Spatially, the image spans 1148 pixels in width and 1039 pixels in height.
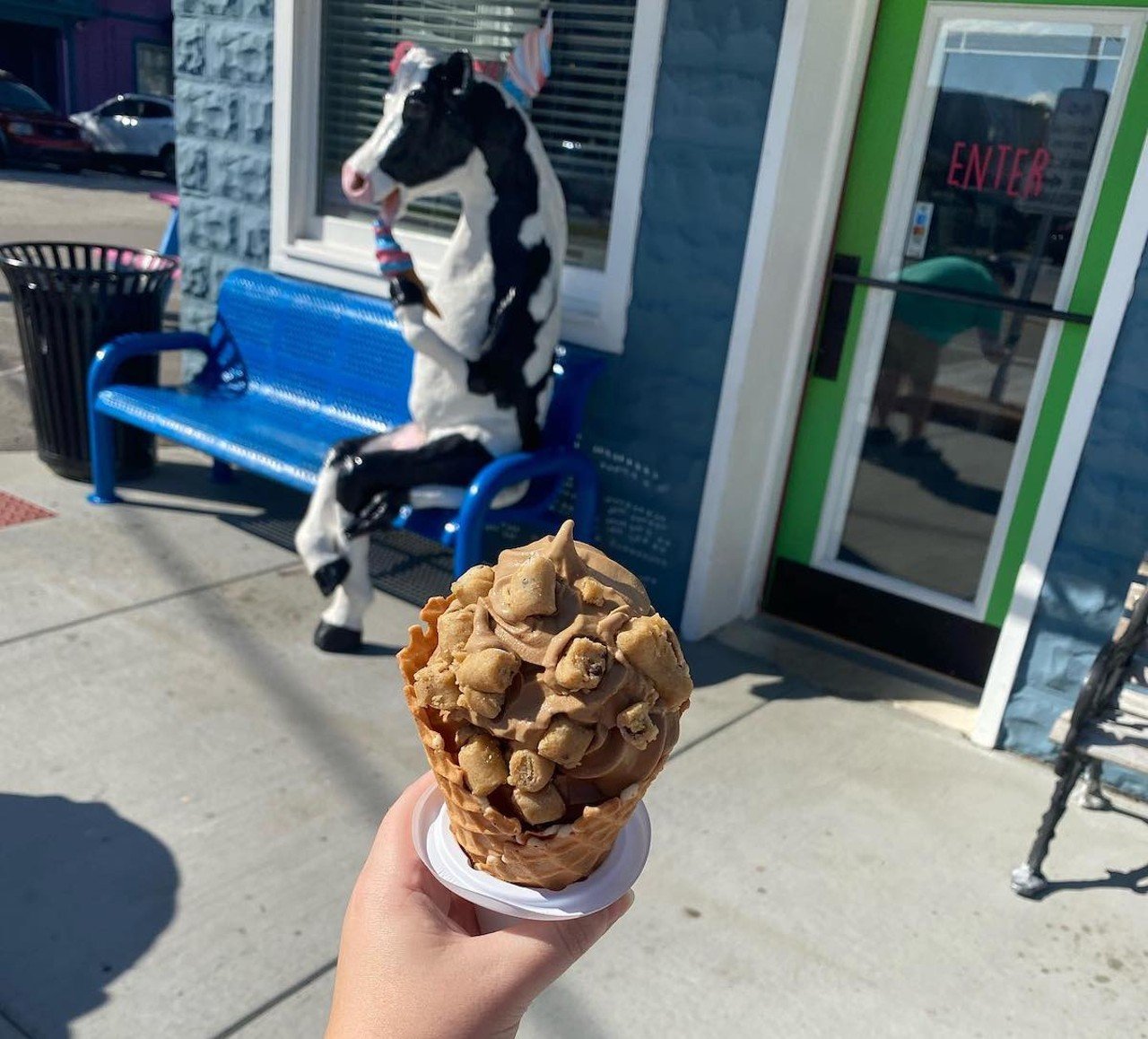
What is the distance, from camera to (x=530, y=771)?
134 centimetres

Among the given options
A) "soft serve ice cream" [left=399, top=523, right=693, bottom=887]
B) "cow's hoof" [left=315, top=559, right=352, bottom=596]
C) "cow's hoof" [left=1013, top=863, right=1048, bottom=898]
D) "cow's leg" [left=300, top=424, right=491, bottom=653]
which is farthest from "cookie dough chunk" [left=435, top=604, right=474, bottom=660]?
"cow's hoof" [left=315, top=559, right=352, bottom=596]

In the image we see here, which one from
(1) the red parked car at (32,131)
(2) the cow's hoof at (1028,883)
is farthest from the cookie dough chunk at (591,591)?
(1) the red parked car at (32,131)

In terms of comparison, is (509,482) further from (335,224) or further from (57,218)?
(57,218)

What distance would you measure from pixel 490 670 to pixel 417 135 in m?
3.01

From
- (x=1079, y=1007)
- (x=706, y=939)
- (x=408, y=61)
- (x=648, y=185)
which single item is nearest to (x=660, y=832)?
Result: (x=706, y=939)

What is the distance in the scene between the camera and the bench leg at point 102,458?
17.1 ft

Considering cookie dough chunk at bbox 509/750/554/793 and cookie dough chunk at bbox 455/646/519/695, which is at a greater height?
cookie dough chunk at bbox 455/646/519/695

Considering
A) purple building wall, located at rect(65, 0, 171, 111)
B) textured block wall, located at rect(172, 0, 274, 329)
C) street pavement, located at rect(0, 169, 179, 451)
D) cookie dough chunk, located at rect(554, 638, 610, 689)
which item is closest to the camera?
cookie dough chunk, located at rect(554, 638, 610, 689)

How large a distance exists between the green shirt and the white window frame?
1.10 meters

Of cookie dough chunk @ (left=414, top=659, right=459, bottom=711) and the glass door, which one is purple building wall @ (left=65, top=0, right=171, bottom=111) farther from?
cookie dough chunk @ (left=414, top=659, right=459, bottom=711)

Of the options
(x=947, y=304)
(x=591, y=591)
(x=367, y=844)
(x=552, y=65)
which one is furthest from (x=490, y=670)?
(x=552, y=65)

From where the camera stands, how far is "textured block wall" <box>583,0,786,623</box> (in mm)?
3967

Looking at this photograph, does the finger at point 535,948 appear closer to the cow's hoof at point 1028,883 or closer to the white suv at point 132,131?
the cow's hoof at point 1028,883

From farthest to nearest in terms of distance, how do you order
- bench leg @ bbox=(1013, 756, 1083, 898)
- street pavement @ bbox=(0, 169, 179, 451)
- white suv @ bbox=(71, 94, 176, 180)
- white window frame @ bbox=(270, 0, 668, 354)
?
1. white suv @ bbox=(71, 94, 176, 180)
2. street pavement @ bbox=(0, 169, 179, 451)
3. white window frame @ bbox=(270, 0, 668, 354)
4. bench leg @ bbox=(1013, 756, 1083, 898)
